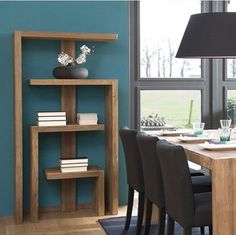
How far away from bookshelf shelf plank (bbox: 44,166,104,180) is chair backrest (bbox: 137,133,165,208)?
1.15 meters

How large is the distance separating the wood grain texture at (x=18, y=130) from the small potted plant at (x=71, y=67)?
36 cm

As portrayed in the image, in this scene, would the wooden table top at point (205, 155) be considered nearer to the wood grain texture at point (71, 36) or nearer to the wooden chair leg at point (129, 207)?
the wooden chair leg at point (129, 207)

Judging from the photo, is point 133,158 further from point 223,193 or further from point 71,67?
point 71,67

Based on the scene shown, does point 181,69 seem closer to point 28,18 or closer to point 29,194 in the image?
point 28,18

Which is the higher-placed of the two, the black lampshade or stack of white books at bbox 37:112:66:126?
the black lampshade

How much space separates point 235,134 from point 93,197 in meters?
1.61

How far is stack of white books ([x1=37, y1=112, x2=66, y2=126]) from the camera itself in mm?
4102

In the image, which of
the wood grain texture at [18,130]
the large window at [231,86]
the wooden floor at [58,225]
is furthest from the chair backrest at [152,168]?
the large window at [231,86]

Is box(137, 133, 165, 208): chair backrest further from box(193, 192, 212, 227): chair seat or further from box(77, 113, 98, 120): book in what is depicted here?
box(77, 113, 98, 120): book

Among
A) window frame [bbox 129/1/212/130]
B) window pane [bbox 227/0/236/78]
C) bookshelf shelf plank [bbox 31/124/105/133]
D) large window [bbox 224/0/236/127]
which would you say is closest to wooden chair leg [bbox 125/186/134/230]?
bookshelf shelf plank [bbox 31/124/105/133]

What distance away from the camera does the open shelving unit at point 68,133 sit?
158 inches

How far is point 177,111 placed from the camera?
5027 millimetres

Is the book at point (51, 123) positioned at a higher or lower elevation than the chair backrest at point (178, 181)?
higher

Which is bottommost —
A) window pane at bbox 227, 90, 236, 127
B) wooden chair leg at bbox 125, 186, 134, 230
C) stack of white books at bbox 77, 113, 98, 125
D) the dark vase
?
wooden chair leg at bbox 125, 186, 134, 230
